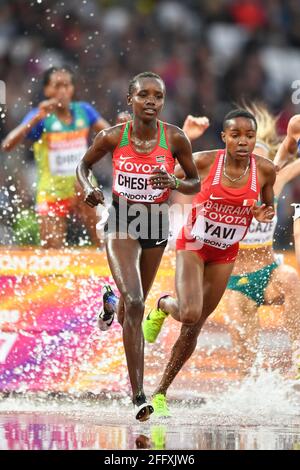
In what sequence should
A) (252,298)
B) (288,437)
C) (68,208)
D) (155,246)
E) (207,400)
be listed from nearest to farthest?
(288,437) < (155,246) < (207,400) < (252,298) < (68,208)

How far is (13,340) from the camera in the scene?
818 centimetres

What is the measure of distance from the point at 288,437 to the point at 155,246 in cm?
151

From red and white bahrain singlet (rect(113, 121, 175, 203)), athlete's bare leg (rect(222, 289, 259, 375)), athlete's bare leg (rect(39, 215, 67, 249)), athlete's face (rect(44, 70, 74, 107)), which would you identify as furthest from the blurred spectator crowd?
red and white bahrain singlet (rect(113, 121, 175, 203))

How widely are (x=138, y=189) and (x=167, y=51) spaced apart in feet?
20.2

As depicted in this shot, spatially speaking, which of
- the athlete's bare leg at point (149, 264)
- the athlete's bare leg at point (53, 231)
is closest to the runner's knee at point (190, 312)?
the athlete's bare leg at point (149, 264)

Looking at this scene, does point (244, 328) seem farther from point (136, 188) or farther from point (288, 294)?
point (136, 188)

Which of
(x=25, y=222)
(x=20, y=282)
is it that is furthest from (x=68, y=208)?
(x=20, y=282)

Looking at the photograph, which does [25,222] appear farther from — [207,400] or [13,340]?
[207,400]

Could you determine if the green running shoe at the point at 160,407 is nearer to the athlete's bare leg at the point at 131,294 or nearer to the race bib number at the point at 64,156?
the athlete's bare leg at the point at 131,294

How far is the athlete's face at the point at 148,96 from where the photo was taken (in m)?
6.29

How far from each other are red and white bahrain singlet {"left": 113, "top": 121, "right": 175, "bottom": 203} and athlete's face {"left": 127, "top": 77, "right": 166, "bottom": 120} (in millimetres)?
178

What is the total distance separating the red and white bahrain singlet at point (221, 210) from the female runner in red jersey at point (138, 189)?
10.3 inches

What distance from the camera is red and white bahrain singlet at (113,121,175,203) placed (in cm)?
636

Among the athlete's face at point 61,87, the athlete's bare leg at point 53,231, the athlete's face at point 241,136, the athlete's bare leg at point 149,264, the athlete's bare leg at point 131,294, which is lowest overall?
the athlete's bare leg at point 131,294
